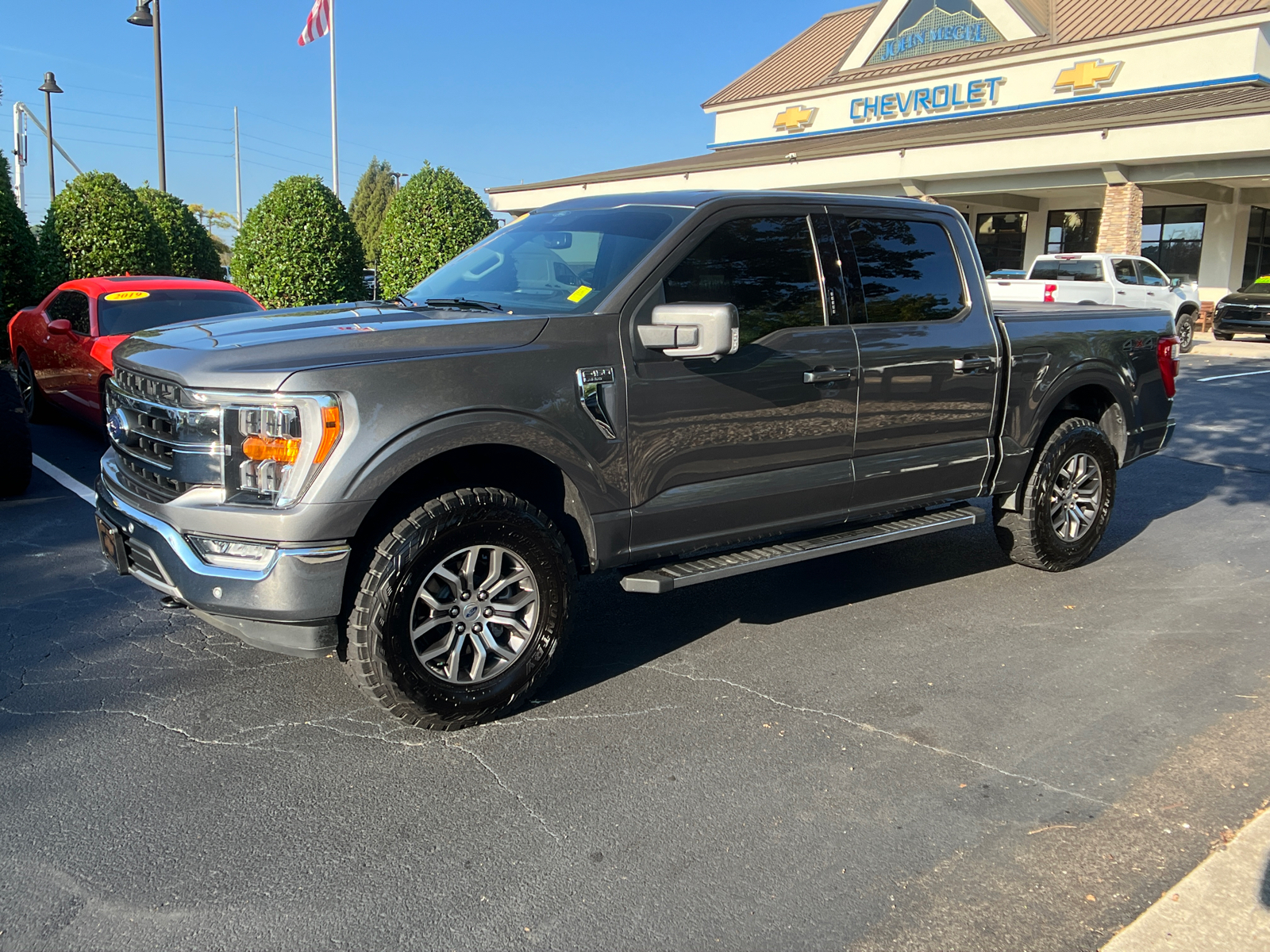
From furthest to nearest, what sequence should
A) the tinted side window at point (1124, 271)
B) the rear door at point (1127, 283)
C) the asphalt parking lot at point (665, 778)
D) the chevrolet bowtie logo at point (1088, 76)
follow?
the chevrolet bowtie logo at point (1088, 76) < the tinted side window at point (1124, 271) < the rear door at point (1127, 283) < the asphalt parking lot at point (665, 778)

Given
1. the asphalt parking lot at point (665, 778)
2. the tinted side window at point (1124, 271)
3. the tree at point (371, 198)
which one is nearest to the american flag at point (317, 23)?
the tinted side window at point (1124, 271)

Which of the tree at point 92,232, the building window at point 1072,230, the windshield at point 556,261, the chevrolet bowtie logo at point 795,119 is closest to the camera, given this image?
the windshield at point 556,261

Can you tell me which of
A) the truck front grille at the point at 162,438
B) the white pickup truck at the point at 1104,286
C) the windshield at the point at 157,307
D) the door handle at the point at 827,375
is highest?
the white pickup truck at the point at 1104,286

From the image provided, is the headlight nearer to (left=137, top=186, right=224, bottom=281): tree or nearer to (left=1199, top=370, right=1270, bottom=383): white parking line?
(left=137, top=186, right=224, bottom=281): tree

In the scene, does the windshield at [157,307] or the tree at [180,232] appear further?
the tree at [180,232]

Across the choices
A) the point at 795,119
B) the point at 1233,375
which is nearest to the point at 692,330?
the point at 1233,375

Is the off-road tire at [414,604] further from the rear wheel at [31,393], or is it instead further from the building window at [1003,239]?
the building window at [1003,239]

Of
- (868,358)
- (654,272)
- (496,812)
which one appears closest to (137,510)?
(496,812)

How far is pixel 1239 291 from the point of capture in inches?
944

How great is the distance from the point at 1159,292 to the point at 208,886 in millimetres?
23299

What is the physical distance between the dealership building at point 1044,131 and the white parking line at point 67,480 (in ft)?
53.4

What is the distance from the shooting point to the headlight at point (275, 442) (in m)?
3.48

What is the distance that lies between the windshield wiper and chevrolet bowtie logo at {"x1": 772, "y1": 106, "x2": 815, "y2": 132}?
111 ft

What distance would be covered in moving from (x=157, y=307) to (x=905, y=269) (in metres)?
7.16
